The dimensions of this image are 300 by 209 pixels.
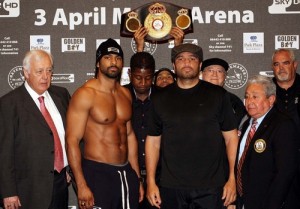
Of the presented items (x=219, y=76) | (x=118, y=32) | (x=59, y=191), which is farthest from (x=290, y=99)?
(x=59, y=191)

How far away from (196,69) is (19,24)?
2.54 m

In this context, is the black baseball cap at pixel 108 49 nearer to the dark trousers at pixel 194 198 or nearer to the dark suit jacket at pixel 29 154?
the dark suit jacket at pixel 29 154

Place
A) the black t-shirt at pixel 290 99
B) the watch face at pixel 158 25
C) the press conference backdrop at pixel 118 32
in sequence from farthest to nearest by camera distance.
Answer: the press conference backdrop at pixel 118 32, the watch face at pixel 158 25, the black t-shirt at pixel 290 99

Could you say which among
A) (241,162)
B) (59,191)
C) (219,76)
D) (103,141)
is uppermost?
(219,76)

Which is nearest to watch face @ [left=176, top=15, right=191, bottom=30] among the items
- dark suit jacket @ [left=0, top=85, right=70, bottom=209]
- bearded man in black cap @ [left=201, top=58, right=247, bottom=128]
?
bearded man in black cap @ [left=201, top=58, right=247, bottom=128]

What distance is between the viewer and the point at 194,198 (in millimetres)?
3258

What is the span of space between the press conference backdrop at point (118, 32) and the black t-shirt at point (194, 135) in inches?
71.0

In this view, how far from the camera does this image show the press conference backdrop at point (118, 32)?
16.6 feet

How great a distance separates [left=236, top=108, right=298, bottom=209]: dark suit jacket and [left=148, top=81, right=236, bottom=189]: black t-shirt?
0.78ft

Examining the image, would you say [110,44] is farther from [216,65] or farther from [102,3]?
[102,3]

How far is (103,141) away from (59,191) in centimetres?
54

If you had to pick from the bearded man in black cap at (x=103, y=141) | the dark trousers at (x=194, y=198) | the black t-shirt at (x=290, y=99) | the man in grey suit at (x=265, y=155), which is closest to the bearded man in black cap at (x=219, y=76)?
the black t-shirt at (x=290, y=99)

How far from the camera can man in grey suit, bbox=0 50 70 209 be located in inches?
135

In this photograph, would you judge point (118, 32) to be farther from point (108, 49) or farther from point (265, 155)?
point (265, 155)
